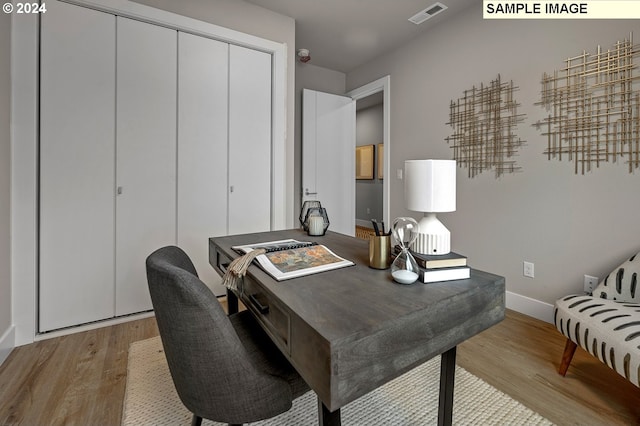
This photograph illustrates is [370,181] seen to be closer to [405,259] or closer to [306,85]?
[306,85]

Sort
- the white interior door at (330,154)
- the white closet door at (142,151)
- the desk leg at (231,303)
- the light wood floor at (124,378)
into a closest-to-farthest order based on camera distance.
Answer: the light wood floor at (124,378) → the desk leg at (231,303) → the white closet door at (142,151) → the white interior door at (330,154)

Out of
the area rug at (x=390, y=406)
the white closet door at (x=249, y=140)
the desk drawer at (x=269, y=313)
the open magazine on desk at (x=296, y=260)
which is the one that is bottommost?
the area rug at (x=390, y=406)

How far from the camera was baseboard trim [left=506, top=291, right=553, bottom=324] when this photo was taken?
2.35 metres

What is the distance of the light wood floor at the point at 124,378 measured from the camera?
140 centimetres

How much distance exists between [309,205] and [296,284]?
904mm

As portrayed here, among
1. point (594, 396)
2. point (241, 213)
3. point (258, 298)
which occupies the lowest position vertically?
point (594, 396)

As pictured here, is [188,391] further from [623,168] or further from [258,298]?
[623,168]

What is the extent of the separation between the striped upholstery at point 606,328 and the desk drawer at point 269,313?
1403mm

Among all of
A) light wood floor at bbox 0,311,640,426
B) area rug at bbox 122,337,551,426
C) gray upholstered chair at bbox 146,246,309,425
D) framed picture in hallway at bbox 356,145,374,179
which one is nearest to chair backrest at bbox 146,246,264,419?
gray upholstered chair at bbox 146,246,309,425

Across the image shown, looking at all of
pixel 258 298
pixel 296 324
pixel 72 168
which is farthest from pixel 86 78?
pixel 296 324

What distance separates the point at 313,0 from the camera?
9.00 feet

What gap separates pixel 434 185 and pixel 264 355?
819mm

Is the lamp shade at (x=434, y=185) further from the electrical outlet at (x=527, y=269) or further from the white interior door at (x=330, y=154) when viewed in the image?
the white interior door at (x=330, y=154)

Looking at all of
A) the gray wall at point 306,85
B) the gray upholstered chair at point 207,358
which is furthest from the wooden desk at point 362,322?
the gray wall at point 306,85
